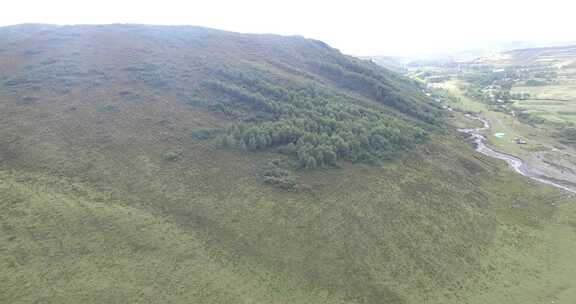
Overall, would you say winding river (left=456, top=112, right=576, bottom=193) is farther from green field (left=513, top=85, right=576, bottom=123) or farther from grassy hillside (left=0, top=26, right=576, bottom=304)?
green field (left=513, top=85, right=576, bottom=123)

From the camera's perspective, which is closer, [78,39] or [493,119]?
[78,39]

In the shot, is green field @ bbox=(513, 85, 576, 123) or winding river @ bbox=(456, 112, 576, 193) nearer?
winding river @ bbox=(456, 112, 576, 193)

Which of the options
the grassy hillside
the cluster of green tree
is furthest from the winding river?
the cluster of green tree

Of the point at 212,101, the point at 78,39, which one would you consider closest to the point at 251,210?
the point at 212,101

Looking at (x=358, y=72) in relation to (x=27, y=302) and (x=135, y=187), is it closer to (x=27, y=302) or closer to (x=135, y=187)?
(x=135, y=187)

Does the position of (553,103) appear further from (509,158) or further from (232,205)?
(232,205)

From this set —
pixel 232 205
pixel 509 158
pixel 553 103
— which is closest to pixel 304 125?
pixel 232 205
